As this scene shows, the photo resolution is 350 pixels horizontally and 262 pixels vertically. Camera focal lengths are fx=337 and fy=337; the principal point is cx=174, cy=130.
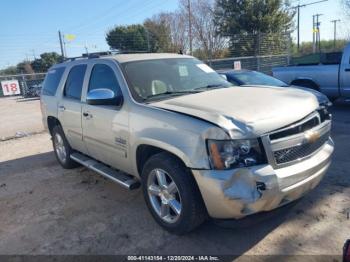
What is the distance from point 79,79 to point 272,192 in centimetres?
338

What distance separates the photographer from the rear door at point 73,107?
490 centimetres

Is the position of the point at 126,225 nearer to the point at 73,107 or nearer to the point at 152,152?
the point at 152,152

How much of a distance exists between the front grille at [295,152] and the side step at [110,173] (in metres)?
1.70

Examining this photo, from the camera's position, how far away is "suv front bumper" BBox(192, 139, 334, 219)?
109 inches

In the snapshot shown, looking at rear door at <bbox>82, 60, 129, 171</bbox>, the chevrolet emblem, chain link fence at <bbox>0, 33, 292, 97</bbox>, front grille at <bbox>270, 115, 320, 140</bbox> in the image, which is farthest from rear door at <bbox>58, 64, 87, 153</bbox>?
chain link fence at <bbox>0, 33, 292, 97</bbox>

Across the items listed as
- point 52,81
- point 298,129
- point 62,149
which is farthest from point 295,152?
point 52,81

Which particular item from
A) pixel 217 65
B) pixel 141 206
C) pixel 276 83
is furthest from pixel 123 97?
pixel 217 65

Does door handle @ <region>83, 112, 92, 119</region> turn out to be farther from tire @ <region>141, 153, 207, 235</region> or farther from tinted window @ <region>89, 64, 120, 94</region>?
tire @ <region>141, 153, 207, 235</region>

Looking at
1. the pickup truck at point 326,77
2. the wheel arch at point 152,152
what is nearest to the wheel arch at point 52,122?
the wheel arch at point 152,152

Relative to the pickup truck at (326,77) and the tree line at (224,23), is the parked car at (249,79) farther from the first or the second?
the tree line at (224,23)

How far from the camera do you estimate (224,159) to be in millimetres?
2820

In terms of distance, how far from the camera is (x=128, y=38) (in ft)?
153

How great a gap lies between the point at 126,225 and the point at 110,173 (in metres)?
0.81

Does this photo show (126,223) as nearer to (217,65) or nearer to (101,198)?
(101,198)
